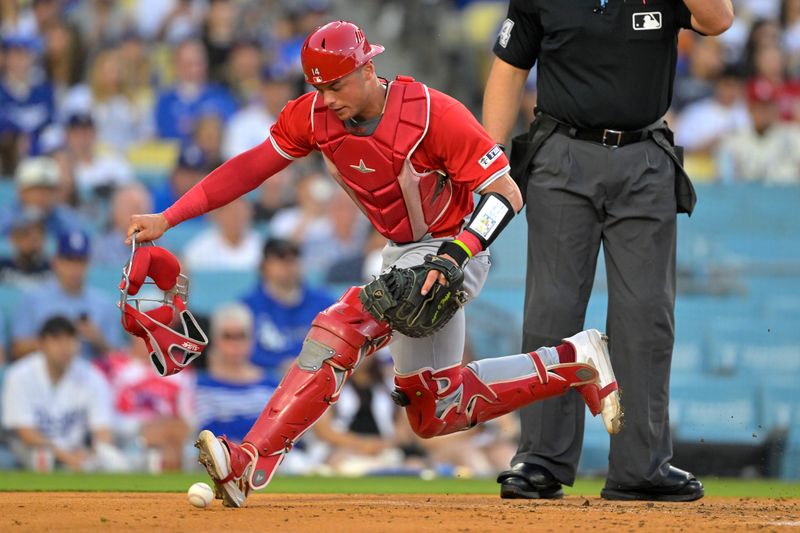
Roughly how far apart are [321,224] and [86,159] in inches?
99.7

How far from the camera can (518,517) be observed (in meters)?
4.95

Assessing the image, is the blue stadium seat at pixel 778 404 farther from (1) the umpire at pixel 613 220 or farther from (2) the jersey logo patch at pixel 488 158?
(2) the jersey logo patch at pixel 488 158

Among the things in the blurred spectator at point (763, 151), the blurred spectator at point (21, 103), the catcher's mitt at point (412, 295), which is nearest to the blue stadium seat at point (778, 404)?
the blurred spectator at point (763, 151)

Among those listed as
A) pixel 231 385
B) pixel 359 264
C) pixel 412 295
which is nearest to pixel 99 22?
pixel 359 264

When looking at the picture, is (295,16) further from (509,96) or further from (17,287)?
(509,96)

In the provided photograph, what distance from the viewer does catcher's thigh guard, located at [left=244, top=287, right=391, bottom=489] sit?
5.04 meters

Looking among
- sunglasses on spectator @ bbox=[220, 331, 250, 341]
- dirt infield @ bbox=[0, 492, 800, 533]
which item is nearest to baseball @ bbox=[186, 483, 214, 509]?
dirt infield @ bbox=[0, 492, 800, 533]

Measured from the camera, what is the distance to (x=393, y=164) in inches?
210

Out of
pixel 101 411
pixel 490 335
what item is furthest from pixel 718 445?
pixel 101 411

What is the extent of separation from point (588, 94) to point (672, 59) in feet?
1.45

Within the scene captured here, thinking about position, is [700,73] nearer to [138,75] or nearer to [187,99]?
[187,99]

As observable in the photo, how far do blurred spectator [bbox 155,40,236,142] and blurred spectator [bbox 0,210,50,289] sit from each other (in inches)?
103

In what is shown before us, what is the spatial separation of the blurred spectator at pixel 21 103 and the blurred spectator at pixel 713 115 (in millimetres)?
6245

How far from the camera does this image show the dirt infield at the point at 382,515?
4551 millimetres
